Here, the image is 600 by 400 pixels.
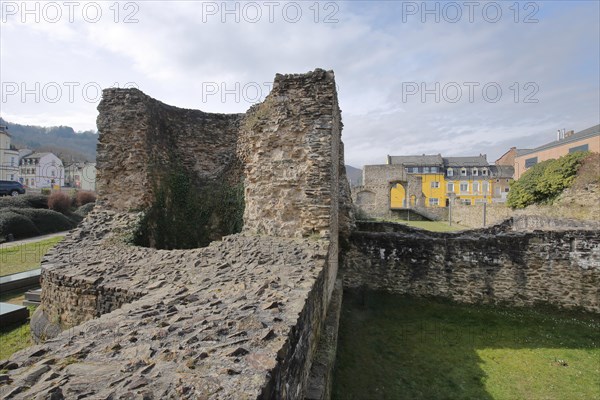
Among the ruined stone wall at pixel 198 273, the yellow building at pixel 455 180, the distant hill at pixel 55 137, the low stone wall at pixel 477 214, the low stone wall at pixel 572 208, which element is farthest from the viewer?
the distant hill at pixel 55 137

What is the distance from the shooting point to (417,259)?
920 cm

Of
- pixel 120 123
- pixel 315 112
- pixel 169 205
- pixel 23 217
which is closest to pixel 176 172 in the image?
pixel 169 205

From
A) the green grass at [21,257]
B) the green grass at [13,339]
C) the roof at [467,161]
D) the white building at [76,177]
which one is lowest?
the green grass at [13,339]

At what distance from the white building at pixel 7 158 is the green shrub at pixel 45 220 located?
2671 centimetres

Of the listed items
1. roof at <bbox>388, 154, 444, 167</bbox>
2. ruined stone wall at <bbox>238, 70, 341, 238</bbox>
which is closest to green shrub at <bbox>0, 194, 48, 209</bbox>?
ruined stone wall at <bbox>238, 70, 341, 238</bbox>

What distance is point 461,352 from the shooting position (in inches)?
253

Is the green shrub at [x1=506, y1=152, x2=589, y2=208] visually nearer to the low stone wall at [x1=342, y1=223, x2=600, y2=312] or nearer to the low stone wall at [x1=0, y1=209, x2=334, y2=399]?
the low stone wall at [x1=342, y1=223, x2=600, y2=312]

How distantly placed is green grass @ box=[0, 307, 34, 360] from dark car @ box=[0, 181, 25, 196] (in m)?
27.1

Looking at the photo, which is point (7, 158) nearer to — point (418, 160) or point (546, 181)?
point (546, 181)

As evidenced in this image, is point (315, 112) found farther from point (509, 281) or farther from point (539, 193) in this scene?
point (539, 193)

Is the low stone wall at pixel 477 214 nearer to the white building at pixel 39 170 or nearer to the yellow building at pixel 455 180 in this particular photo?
the yellow building at pixel 455 180

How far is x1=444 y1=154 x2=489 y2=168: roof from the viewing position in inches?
2170

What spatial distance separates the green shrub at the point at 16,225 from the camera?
66.4 ft

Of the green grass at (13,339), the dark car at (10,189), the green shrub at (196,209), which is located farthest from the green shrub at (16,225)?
the green shrub at (196,209)
